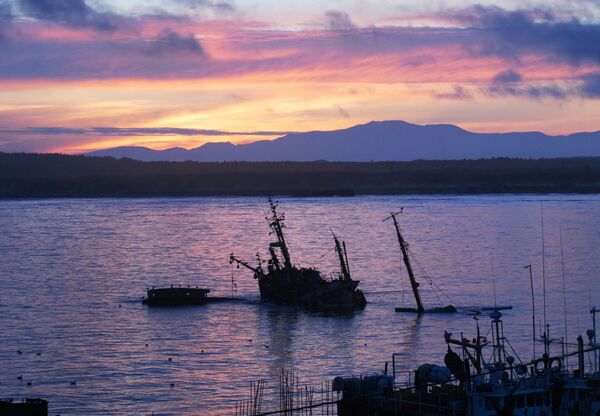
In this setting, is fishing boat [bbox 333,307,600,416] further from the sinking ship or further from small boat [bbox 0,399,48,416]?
the sinking ship

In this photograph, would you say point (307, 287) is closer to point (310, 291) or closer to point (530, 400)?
point (310, 291)

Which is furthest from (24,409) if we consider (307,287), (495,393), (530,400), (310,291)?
(307,287)

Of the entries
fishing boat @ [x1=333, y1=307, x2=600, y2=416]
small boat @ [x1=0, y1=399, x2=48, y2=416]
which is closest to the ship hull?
small boat @ [x1=0, y1=399, x2=48, y2=416]

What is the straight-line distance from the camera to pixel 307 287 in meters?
69.4

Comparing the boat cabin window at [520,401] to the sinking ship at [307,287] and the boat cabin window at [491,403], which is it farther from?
the sinking ship at [307,287]

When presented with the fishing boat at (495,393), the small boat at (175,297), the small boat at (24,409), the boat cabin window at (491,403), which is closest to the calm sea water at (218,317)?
the small boat at (175,297)

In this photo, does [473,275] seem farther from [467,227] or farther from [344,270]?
[467,227]

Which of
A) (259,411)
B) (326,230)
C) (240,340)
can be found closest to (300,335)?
(240,340)

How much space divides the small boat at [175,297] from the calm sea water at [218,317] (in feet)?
4.18

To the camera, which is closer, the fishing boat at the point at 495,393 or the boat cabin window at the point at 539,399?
the fishing boat at the point at 495,393

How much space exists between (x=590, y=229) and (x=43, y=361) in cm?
10284

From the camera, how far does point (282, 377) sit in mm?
43594

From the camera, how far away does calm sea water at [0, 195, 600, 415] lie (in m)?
44.5

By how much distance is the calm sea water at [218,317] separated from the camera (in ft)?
146
